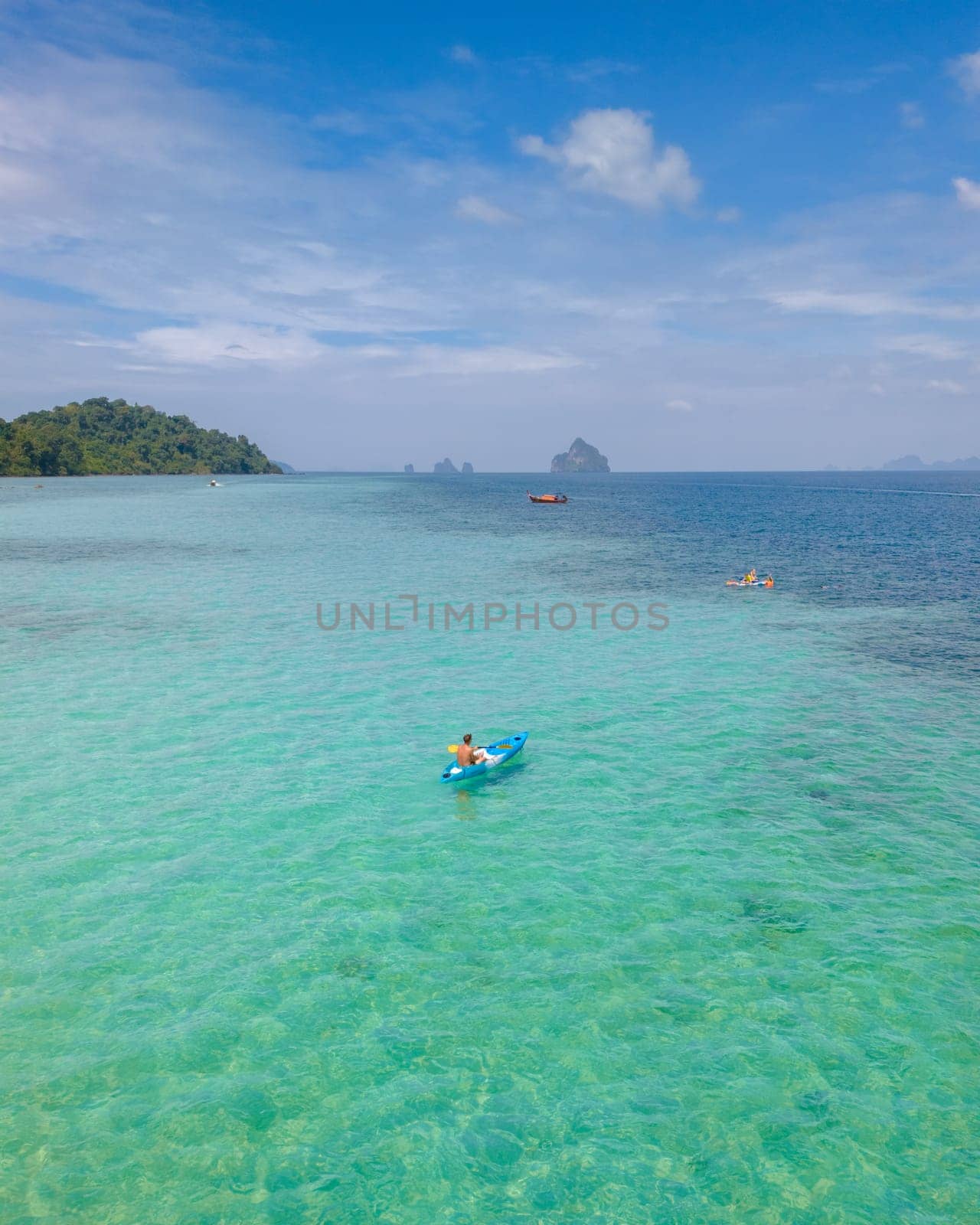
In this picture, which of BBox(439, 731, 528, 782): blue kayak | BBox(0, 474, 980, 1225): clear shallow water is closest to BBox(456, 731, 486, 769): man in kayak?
BBox(439, 731, 528, 782): blue kayak

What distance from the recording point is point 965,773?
84.7 feet

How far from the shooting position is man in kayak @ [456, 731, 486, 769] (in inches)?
976

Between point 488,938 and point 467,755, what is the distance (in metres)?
8.14

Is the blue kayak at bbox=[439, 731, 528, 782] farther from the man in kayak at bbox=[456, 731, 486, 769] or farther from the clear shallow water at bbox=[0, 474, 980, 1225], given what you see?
the clear shallow water at bbox=[0, 474, 980, 1225]

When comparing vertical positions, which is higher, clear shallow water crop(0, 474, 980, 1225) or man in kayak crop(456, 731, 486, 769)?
man in kayak crop(456, 731, 486, 769)

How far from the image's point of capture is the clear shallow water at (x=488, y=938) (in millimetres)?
11914

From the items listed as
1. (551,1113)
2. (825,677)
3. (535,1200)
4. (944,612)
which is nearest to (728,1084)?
(551,1113)

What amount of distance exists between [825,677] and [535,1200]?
3049 cm

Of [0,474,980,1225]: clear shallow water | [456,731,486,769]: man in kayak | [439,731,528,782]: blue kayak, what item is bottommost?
[0,474,980,1225]: clear shallow water

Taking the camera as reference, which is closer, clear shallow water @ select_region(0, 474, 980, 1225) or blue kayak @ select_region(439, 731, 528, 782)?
clear shallow water @ select_region(0, 474, 980, 1225)

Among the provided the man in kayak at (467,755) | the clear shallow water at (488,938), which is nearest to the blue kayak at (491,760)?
the man in kayak at (467,755)

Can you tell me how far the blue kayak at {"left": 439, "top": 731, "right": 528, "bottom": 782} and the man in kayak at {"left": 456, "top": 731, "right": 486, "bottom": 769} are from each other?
0.09 m

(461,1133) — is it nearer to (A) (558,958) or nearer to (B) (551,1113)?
(B) (551,1113)

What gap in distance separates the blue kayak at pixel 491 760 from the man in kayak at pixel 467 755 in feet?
0.30
